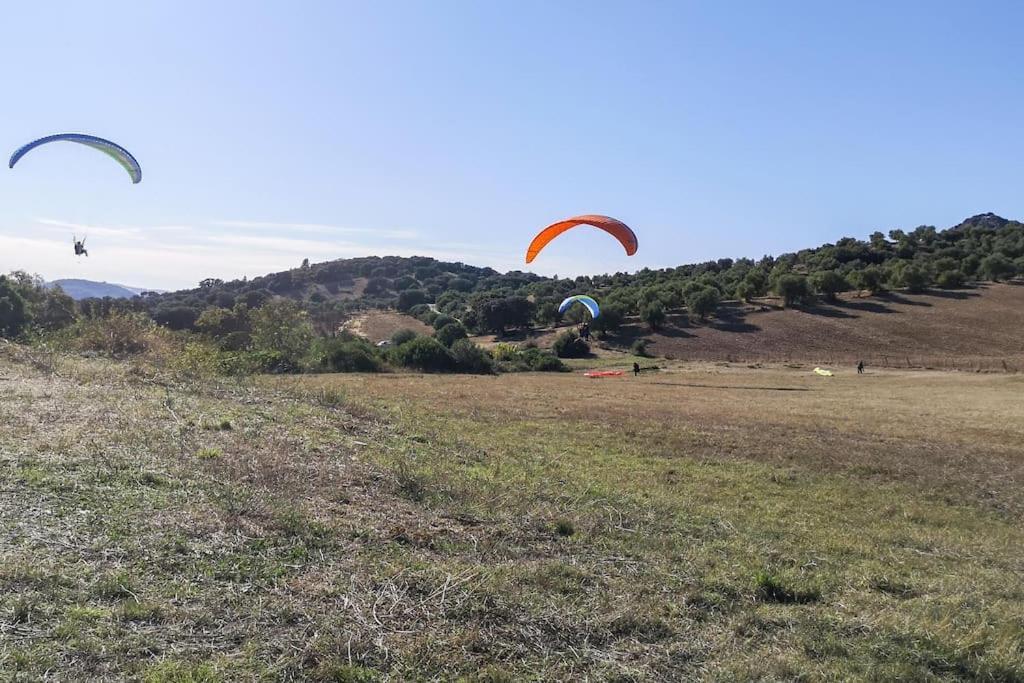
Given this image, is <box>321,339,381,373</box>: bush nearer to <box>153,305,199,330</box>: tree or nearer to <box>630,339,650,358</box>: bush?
<box>630,339,650,358</box>: bush

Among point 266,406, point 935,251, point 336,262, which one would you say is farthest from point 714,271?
point 266,406

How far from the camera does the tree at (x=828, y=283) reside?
71.3 m

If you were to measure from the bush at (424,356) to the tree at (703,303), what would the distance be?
100 ft

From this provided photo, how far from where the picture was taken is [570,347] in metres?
62.7

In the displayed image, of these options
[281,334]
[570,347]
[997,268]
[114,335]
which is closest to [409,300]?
[570,347]

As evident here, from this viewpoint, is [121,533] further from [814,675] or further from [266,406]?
[266,406]

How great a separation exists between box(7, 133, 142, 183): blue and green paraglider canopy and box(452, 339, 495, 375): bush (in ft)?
93.9

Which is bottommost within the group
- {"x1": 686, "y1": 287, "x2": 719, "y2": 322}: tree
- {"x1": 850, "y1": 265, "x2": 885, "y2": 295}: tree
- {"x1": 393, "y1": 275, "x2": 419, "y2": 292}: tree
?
{"x1": 686, "y1": 287, "x2": 719, "y2": 322}: tree

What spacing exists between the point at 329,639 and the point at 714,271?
10195 cm

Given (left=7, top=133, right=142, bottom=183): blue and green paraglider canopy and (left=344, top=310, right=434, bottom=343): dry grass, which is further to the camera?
(left=344, top=310, right=434, bottom=343): dry grass

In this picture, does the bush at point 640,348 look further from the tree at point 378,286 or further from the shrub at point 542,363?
the tree at point 378,286

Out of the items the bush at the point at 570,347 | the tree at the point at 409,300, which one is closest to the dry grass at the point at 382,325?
the tree at the point at 409,300

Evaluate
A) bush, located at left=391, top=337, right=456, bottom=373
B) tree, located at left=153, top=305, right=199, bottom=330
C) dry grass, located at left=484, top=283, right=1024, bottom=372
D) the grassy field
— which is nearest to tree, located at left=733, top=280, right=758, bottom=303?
dry grass, located at left=484, top=283, right=1024, bottom=372

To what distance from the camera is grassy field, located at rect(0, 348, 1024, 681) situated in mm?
4668
